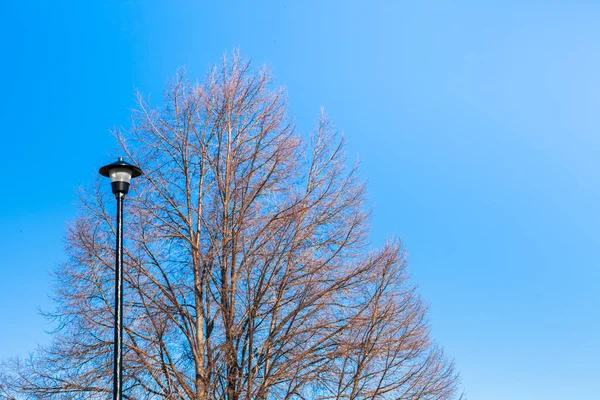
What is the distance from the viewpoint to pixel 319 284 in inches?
539

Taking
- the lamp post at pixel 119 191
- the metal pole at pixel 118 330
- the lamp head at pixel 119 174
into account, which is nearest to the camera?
the metal pole at pixel 118 330

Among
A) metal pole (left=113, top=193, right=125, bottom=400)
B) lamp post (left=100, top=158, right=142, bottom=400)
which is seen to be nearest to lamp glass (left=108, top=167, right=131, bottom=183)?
lamp post (left=100, top=158, right=142, bottom=400)

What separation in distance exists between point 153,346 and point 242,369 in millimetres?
1861

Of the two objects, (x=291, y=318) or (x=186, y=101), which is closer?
(x=291, y=318)

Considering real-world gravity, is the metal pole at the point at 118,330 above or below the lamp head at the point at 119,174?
below

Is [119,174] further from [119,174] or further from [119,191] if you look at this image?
[119,191]

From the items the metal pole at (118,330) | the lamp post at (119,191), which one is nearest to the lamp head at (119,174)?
the lamp post at (119,191)

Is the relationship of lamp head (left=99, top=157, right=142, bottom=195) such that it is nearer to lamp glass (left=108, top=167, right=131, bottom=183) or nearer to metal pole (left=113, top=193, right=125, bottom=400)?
lamp glass (left=108, top=167, right=131, bottom=183)

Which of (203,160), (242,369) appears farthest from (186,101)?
(242,369)

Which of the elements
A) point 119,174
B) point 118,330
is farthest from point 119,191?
point 118,330

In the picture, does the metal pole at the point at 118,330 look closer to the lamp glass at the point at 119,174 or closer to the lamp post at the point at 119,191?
the lamp post at the point at 119,191

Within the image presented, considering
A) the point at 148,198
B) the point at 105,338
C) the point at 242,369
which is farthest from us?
the point at 148,198

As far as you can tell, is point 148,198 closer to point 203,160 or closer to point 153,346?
point 203,160

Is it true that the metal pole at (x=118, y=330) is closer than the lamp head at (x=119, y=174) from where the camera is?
Yes
